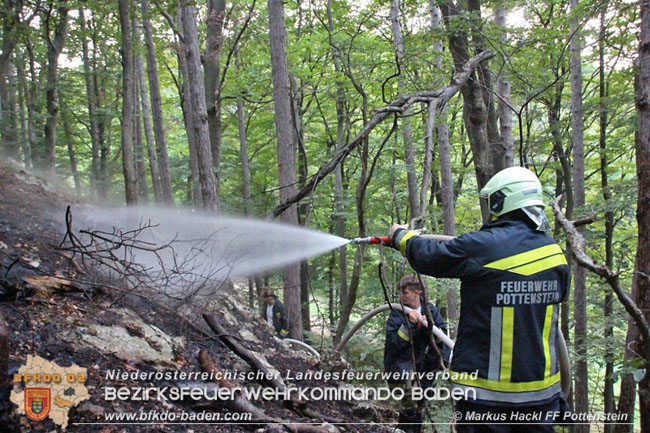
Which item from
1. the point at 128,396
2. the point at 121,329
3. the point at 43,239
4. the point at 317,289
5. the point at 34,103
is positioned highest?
the point at 34,103

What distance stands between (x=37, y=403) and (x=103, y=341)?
1.18m

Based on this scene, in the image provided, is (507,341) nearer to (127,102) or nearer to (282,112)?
(282,112)

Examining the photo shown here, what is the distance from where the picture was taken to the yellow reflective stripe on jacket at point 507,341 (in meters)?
2.86

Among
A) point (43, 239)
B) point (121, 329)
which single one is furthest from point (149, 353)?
point (43, 239)

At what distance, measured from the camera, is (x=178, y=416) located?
356cm

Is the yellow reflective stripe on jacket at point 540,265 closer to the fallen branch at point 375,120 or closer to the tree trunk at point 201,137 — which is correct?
the fallen branch at point 375,120

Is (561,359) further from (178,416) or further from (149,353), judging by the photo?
(149,353)

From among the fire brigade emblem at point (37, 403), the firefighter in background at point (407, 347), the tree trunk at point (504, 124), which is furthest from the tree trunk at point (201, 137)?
the fire brigade emblem at point (37, 403)

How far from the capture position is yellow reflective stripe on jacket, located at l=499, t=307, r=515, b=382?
2861 millimetres

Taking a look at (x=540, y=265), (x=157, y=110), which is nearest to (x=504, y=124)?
(x=540, y=265)

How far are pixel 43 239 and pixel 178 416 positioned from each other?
3860mm

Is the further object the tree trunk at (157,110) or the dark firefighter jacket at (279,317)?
the tree trunk at (157,110)

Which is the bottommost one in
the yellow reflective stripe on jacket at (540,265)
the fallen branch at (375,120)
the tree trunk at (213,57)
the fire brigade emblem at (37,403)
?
the fire brigade emblem at (37,403)

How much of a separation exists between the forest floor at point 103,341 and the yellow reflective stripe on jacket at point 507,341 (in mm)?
1825
